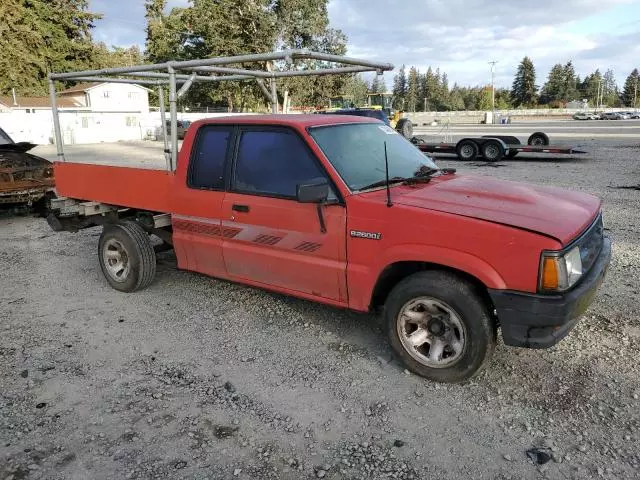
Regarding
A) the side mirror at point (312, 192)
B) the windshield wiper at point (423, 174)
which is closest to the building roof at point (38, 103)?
the windshield wiper at point (423, 174)

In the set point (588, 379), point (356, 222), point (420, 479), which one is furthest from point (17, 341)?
point (588, 379)

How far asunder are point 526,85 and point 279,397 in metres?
121

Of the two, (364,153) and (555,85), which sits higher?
(555,85)

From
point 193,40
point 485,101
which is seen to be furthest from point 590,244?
point 485,101

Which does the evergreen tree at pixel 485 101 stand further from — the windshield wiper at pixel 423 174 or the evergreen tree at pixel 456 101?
the windshield wiper at pixel 423 174

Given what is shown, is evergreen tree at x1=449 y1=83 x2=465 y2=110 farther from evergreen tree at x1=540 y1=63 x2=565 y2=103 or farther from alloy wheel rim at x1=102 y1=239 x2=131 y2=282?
alloy wheel rim at x1=102 y1=239 x2=131 y2=282

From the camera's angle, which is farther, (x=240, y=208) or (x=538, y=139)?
(x=538, y=139)

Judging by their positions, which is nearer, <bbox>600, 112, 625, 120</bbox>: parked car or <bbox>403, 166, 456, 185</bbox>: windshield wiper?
<bbox>403, 166, 456, 185</bbox>: windshield wiper

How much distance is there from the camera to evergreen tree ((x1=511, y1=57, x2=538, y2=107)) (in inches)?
4294

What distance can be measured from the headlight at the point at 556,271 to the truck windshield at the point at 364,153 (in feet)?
4.71

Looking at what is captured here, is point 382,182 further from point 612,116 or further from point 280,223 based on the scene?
point 612,116

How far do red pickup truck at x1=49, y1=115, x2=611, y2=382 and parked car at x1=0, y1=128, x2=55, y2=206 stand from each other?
4.95 m

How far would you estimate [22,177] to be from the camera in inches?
356

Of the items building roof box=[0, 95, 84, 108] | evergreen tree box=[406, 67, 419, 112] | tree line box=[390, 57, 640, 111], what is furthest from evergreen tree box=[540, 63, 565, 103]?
building roof box=[0, 95, 84, 108]
